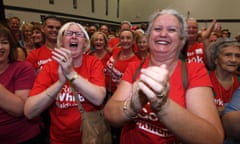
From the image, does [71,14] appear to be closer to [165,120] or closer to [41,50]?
[41,50]

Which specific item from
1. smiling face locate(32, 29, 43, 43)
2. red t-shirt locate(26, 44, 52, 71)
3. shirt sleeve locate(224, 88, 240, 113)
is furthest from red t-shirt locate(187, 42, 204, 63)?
smiling face locate(32, 29, 43, 43)

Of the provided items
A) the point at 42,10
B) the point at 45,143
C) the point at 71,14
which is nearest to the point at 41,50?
the point at 45,143

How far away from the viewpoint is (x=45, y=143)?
1.84 meters

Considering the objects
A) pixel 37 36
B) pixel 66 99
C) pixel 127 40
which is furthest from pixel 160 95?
pixel 37 36

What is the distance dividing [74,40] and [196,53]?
2148 mm

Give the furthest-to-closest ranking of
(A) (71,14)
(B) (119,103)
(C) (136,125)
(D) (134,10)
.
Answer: (D) (134,10), (A) (71,14), (C) (136,125), (B) (119,103)

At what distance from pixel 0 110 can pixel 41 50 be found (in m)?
1.29

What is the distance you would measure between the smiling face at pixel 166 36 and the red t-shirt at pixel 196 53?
6.43 ft

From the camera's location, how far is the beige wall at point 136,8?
8.18 meters

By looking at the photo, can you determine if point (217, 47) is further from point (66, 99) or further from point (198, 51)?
point (66, 99)

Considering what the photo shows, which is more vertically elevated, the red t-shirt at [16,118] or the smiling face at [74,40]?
the smiling face at [74,40]

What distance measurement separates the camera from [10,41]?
1.57 m

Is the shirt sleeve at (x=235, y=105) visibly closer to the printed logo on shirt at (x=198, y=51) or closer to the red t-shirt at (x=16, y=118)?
the red t-shirt at (x=16, y=118)

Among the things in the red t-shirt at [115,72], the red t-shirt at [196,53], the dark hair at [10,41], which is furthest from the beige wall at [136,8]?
the red t-shirt at [196,53]
